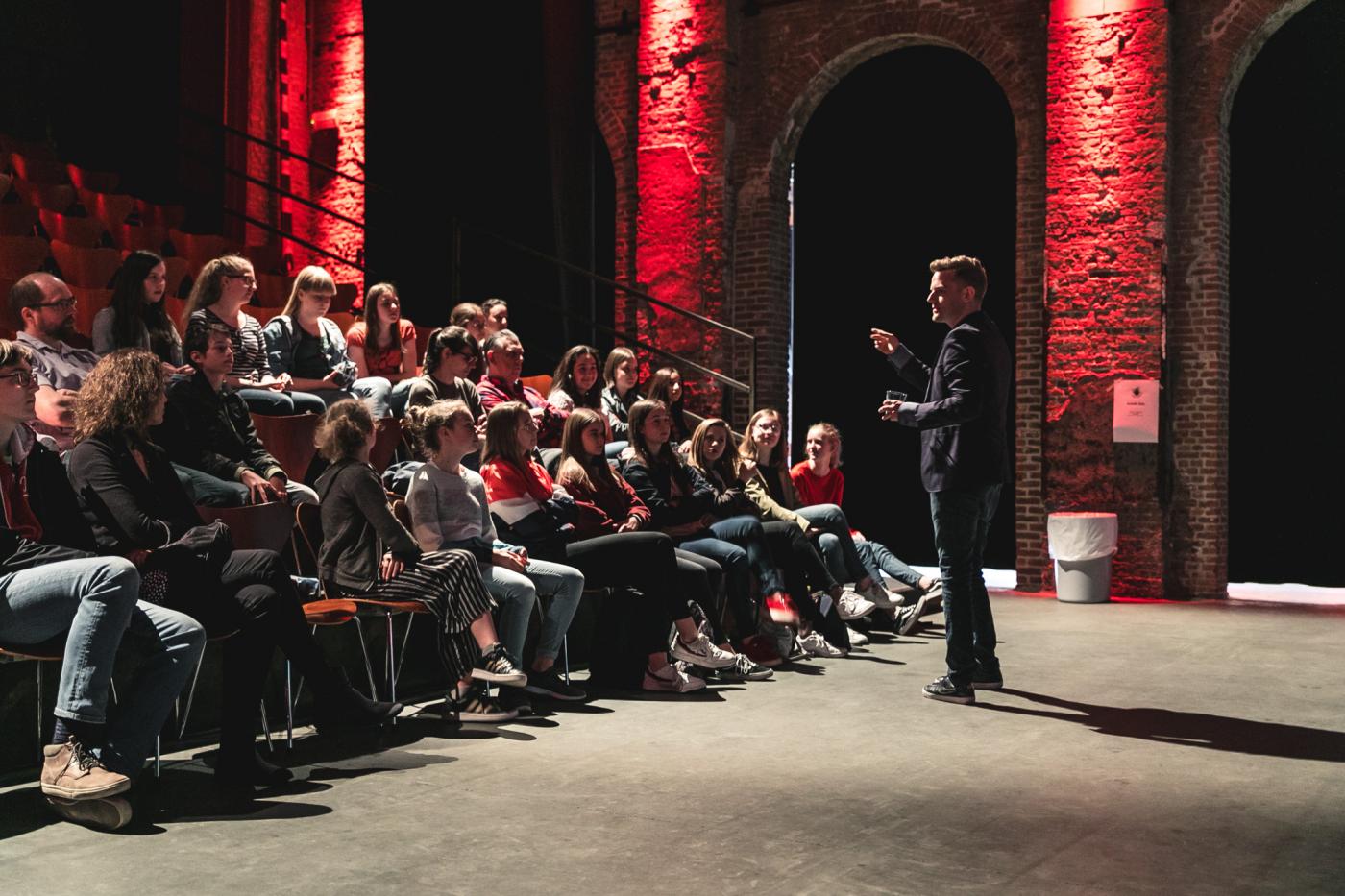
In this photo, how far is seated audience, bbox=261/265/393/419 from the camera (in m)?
5.95

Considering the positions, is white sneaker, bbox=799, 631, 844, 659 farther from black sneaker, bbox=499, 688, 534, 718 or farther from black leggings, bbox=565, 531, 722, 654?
black sneaker, bbox=499, 688, 534, 718

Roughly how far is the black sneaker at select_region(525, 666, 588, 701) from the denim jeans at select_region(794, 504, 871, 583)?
199 centimetres

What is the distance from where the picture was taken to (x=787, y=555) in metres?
6.16

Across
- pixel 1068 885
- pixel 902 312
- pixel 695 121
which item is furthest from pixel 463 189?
pixel 1068 885

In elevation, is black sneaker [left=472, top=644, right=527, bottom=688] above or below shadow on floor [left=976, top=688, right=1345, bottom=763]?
above

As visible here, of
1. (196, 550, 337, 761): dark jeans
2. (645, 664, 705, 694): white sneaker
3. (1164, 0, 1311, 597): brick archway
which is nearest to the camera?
(196, 550, 337, 761): dark jeans

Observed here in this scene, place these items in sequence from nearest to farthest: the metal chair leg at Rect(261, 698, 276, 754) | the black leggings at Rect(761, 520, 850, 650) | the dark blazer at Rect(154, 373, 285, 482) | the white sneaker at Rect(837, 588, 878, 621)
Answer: the metal chair leg at Rect(261, 698, 276, 754) < the dark blazer at Rect(154, 373, 285, 482) < the black leggings at Rect(761, 520, 850, 650) < the white sneaker at Rect(837, 588, 878, 621)

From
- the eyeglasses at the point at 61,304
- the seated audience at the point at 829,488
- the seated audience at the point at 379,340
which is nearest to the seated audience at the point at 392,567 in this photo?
the eyeglasses at the point at 61,304

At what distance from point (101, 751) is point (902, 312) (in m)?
8.05

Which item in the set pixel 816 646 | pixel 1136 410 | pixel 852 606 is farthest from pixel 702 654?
pixel 1136 410

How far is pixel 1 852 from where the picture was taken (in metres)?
2.91

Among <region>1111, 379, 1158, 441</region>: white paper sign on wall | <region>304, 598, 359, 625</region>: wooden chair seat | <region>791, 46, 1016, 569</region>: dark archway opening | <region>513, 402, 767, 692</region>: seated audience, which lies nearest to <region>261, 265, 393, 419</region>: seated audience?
<region>513, 402, 767, 692</region>: seated audience

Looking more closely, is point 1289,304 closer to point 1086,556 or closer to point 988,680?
point 1086,556

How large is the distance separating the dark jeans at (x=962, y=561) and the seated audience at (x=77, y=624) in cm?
267
